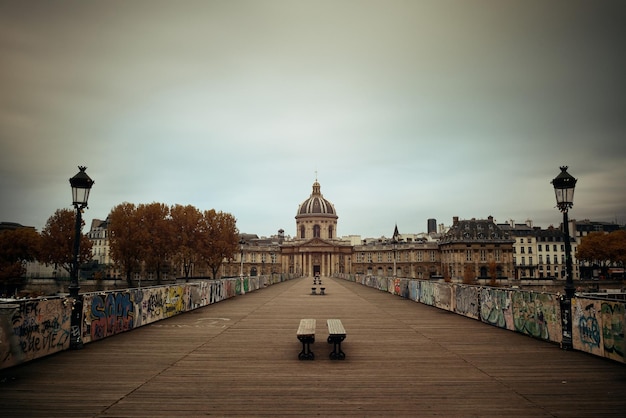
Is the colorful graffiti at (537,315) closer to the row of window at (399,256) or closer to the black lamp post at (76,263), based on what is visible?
the black lamp post at (76,263)

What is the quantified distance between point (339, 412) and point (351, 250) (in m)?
145

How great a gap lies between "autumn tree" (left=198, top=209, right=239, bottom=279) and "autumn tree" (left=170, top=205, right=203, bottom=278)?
1135mm

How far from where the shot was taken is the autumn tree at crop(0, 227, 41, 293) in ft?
242

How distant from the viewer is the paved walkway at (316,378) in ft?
25.3

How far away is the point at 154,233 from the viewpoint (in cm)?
7344

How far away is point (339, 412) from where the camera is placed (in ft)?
24.6

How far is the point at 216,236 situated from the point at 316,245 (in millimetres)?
67796

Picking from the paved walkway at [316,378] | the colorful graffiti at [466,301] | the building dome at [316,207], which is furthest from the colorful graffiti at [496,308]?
the building dome at [316,207]

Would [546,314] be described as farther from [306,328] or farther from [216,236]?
[216,236]

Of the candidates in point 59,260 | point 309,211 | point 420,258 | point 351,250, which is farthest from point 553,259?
point 59,260

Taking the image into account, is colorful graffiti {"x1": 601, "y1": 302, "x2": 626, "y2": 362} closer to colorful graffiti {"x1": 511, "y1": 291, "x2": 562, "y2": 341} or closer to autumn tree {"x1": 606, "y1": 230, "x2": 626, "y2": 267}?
colorful graffiti {"x1": 511, "y1": 291, "x2": 562, "y2": 341}

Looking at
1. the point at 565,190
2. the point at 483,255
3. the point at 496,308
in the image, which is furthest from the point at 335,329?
the point at 483,255

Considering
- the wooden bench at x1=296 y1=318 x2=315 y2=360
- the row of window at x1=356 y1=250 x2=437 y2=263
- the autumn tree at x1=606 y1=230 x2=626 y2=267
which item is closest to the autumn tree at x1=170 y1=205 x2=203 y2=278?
the wooden bench at x1=296 y1=318 x2=315 y2=360

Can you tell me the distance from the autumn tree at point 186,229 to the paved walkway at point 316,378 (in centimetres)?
6329
